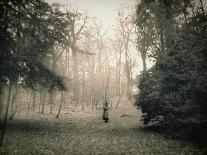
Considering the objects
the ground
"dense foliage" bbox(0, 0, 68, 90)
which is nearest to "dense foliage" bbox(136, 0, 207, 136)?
the ground

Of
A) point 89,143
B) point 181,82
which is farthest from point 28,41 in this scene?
point 181,82

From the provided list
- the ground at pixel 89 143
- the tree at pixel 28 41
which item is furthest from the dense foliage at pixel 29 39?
the ground at pixel 89 143

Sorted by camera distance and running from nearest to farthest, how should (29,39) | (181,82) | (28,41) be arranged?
1. (181,82)
2. (29,39)
3. (28,41)

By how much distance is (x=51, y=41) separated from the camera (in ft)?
56.2

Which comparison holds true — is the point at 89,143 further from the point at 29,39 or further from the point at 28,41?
the point at 28,41

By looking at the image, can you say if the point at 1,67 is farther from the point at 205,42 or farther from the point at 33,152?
the point at 205,42

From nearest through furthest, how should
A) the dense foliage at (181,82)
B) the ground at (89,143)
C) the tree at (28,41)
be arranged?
the ground at (89,143), the dense foliage at (181,82), the tree at (28,41)

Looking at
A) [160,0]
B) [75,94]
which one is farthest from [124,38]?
[160,0]

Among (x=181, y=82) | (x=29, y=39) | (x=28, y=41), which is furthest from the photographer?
(x=28, y=41)

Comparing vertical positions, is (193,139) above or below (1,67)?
below

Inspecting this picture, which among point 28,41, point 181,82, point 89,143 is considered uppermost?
point 28,41

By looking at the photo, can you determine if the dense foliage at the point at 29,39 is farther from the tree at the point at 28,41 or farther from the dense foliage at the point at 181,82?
the dense foliage at the point at 181,82

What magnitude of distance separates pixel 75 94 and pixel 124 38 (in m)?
12.2

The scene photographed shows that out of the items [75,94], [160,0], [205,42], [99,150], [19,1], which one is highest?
[160,0]
